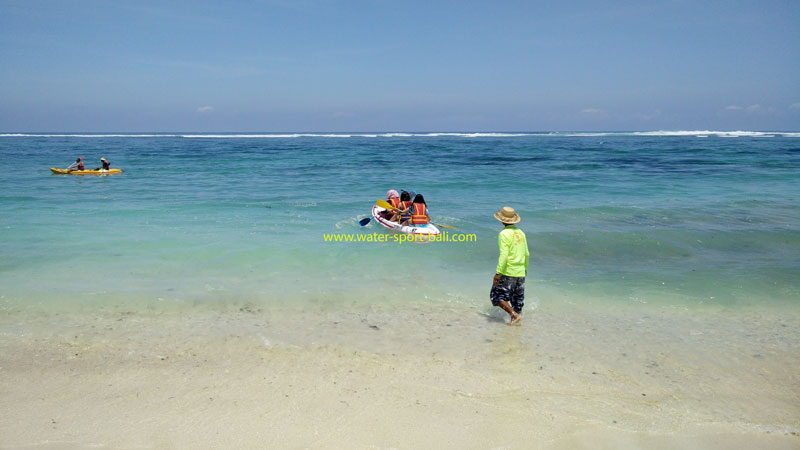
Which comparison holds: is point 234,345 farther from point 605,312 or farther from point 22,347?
point 605,312

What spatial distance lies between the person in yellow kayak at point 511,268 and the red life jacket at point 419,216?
557 centimetres

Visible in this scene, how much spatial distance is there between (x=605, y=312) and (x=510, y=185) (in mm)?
15617

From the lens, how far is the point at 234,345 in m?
5.66

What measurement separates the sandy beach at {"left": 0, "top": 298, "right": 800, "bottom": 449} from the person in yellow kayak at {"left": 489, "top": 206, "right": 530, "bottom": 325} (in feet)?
1.11

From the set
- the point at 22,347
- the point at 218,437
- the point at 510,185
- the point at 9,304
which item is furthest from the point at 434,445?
the point at 510,185

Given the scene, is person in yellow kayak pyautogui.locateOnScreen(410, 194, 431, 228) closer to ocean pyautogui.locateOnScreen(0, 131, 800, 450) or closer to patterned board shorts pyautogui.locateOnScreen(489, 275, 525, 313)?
ocean pyautogui.locateOnScreen(0, 131, 800, 450)

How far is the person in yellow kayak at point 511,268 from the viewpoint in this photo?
619cm

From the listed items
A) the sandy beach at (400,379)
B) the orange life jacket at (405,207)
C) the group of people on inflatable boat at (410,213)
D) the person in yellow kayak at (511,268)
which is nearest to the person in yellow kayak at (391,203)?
the group of people on inflatable boat at (410,213)

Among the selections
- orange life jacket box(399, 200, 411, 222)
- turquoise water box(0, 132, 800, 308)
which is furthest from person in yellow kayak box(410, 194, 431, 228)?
turquoise water box(0, 132, 800, 308)

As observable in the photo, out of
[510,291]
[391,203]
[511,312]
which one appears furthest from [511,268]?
[391,203]

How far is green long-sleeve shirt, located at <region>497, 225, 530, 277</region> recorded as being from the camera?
243 inches

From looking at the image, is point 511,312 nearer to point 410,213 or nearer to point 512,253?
point 512,253

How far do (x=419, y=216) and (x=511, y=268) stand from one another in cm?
593

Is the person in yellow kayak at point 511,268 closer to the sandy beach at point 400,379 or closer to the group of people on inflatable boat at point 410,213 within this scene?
the sandy beach at point 400,379
